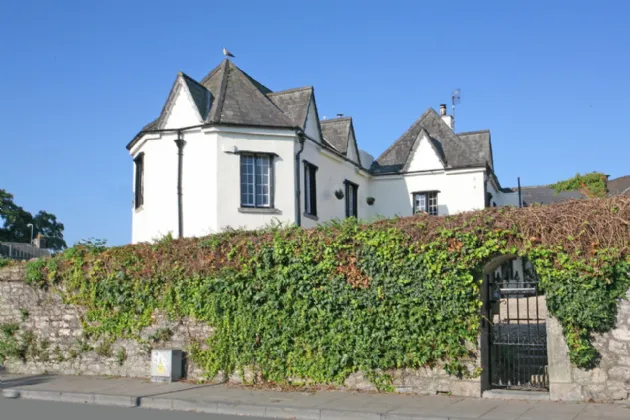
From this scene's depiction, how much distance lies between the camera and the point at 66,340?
14953mm

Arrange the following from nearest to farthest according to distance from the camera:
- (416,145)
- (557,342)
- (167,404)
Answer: (557,342), (167,404), (416,145)

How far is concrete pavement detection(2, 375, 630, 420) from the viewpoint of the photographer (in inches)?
362

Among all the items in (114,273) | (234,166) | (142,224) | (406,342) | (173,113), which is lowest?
(406,342)

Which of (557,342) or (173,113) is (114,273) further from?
(557,342)

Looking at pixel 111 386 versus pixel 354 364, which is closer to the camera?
pixel 354 364

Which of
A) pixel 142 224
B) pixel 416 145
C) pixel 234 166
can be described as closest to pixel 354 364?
pixel 234 166

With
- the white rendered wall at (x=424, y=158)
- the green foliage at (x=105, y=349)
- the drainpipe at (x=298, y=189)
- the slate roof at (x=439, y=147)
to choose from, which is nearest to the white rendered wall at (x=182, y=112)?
the drainpipe at (x=298, y=189)

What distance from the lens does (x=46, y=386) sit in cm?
1312

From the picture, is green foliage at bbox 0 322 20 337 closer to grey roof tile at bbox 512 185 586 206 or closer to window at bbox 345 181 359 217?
window at bbox 345 181 359 217

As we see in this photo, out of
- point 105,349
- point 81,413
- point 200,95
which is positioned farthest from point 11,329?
point 200,95

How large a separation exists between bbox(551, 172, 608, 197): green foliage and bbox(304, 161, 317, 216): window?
63.5 ft

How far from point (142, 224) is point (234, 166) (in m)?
4.05

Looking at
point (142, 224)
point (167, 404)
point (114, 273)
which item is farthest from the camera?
point (142, 224)

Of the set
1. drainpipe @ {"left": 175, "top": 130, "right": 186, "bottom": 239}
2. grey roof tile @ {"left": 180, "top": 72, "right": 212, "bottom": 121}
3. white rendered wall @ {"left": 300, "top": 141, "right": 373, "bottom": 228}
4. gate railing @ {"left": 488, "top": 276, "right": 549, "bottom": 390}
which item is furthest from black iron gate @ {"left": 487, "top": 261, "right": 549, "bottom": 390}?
grey roof tile @ {"left": 180, "top": 72, "right": 212, "bottom": 121}
